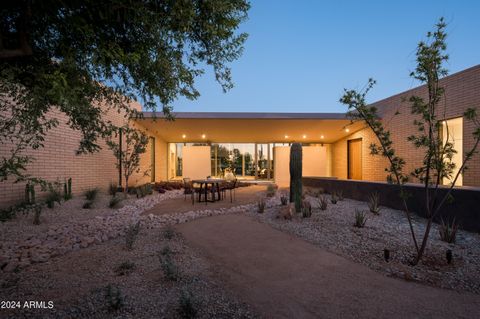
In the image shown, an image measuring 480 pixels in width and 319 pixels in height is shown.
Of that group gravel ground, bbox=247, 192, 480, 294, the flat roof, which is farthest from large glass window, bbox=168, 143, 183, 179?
gravel ground, bbox=247, 192, 480, 294

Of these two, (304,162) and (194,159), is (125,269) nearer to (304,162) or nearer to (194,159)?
(194,159)

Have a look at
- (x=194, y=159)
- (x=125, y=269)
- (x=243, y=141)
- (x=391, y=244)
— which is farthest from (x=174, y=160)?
(x=391, y=244)

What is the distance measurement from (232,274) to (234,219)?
3.17m

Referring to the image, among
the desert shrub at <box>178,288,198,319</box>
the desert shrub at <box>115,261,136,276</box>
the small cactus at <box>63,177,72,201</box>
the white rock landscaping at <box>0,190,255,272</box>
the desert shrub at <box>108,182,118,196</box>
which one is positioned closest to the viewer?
the desert shrub at <box>178,288,198,319</box>

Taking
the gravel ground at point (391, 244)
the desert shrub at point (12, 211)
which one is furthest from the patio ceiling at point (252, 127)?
the desert shrub at point (12, 211)

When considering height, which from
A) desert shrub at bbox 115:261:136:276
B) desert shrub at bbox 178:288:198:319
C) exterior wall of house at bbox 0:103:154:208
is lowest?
desert shrub at bbox 115:261:136:276

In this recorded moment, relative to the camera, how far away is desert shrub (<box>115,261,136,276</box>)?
3289 mm

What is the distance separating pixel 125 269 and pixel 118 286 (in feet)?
1.54

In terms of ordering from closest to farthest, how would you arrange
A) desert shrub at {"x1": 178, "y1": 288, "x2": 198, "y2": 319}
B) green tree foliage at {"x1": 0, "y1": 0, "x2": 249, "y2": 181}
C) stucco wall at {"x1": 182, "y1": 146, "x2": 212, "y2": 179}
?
desert shrub at {"x1": 178, "y1": 288, "x2": 198, "y2": 319} → green tree foliage at {"x1": 0, "y1": 0, "x2": 249, "y2": 181} → stucco wall at {"x1": 182, "y1": 146, "x2": 212, "y2": 179}

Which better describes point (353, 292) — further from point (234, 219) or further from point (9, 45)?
point (9, 45)

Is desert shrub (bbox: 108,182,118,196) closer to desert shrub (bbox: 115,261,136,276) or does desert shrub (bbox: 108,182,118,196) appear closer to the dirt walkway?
the dirt walkway

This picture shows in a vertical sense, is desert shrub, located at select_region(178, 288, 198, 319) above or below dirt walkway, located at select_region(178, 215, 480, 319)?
above

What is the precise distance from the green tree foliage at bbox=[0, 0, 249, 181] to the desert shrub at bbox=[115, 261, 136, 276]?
1506 mm

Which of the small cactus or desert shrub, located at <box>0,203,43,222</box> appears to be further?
the small cactus
